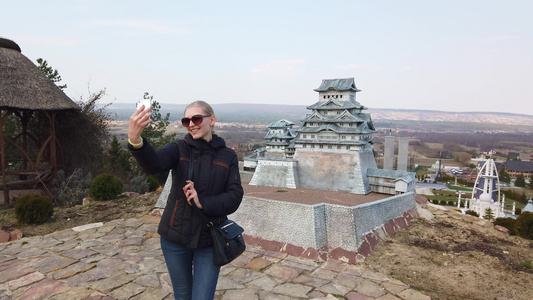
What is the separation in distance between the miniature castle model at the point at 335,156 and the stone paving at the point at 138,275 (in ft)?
21.9

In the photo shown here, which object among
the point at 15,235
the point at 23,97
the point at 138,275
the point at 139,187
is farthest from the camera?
the point at 139,187

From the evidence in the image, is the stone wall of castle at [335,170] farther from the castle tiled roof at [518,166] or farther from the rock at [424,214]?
the castle tiled roof at [518,166]

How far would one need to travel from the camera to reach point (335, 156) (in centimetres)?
1369

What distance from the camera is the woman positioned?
2793 millimetres

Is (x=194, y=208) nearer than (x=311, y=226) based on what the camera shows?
Yes

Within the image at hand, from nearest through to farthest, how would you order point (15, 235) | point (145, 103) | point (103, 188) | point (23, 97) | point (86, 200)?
1. point (145, 103)
2. point (15, 235)
3. point (103, 188)
4. point (86, 200)
5. point (23, 97)

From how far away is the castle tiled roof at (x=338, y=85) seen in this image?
14.1 metres

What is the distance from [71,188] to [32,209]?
13.7 ft

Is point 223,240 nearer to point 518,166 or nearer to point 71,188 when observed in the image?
point 71,188

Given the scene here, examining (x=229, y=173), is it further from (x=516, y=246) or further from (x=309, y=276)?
(x=516, y=246)

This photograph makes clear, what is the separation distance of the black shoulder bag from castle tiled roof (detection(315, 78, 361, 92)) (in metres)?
12.2

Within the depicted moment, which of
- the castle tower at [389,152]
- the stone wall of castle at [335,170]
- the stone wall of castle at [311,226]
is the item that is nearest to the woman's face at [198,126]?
the stone wall of castle at [311,226]

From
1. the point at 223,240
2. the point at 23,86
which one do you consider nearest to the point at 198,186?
the point at 223,240

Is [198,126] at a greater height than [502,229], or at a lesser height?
greater
